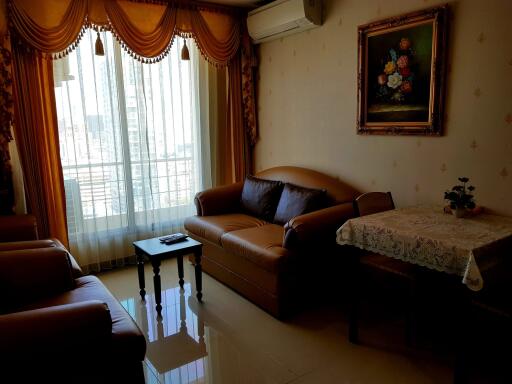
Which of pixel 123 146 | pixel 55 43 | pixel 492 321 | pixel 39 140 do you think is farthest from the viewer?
pixel 123 146

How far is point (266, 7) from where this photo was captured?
3871mm

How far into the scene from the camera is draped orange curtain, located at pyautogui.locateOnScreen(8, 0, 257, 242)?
10.5 feet

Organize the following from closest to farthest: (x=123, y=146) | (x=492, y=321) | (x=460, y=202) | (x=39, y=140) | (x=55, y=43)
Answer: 1. (x=492, y=321)
2. (x=460, y=202)
3. (x=55, y=43)
4. (x=39, y=140)
5. (x=123, y=146)

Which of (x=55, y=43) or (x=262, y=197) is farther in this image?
(x=262, y=197)

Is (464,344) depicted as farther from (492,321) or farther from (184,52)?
(184,52)

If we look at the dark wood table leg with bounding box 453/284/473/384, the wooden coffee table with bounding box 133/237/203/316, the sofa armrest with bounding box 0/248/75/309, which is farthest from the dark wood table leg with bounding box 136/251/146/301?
the dark wood table leg with bounding box 453/284/473/384

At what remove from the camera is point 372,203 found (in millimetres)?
2852

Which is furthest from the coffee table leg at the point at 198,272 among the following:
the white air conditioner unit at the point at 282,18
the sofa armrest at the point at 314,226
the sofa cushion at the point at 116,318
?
the white air conditioner unit at the point at 282,18

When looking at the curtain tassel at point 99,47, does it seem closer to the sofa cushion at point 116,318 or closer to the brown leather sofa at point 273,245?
the brown leather sofa at point 273,245

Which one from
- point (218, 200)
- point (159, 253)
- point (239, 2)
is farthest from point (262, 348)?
point (239, 2)

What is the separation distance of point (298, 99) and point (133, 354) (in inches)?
116

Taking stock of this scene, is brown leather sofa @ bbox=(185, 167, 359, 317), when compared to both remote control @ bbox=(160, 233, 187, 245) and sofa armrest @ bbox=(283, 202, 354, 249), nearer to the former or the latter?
sofa armrest @ bbox=(283, 202, 354, 249)

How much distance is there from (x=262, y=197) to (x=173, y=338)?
1.54 meters

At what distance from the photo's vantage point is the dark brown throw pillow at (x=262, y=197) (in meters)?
3.66
